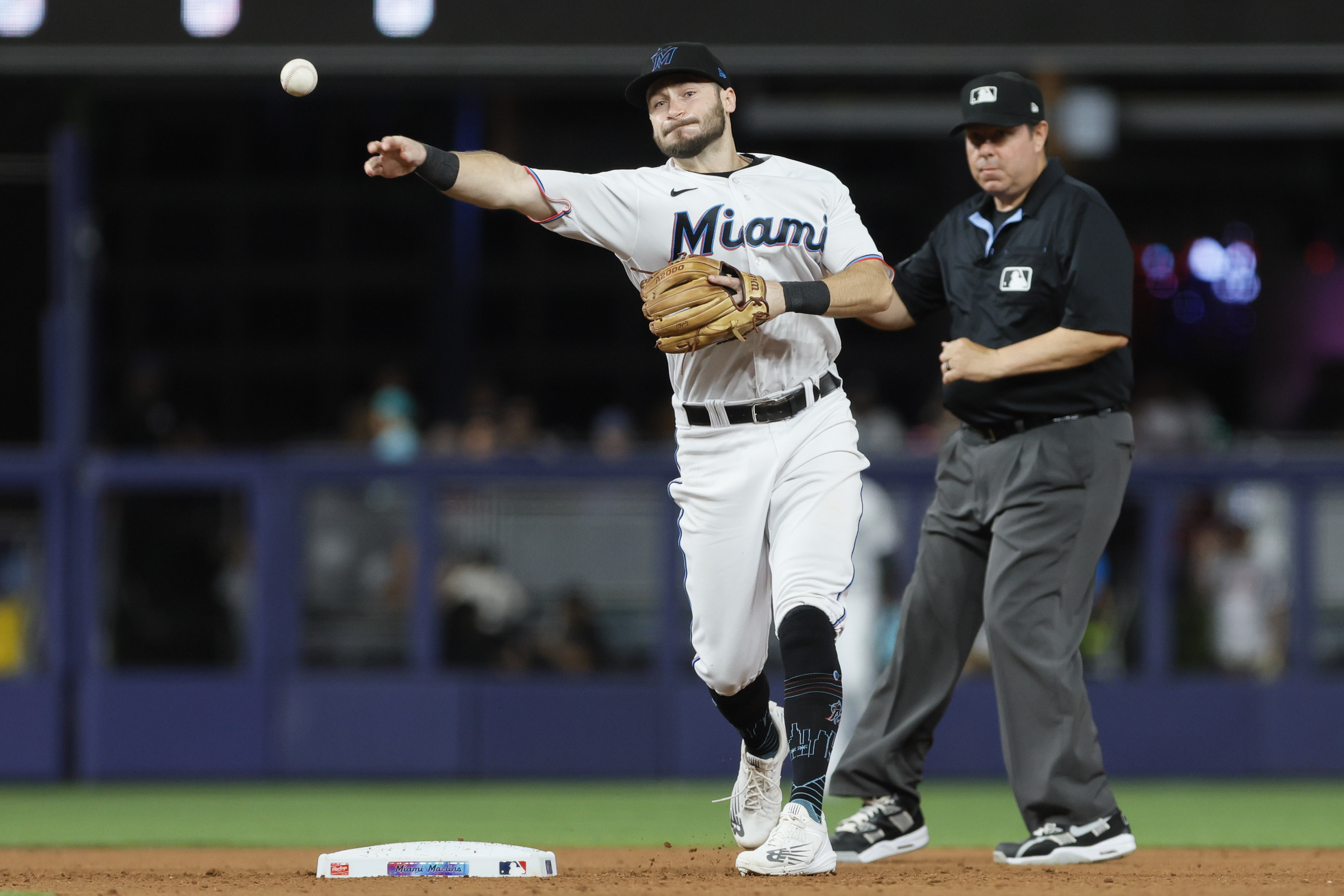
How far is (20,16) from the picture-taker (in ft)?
24.5

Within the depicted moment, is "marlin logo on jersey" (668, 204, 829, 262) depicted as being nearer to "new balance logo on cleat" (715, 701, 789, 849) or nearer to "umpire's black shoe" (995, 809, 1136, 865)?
"new balance logo on cleat" (715, 701, 789, 849)

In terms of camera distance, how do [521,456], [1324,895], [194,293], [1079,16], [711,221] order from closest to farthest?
1. [1324,895]
2. [711,221]
3. [1079,16]
4. [521,456]
5. [194,293]

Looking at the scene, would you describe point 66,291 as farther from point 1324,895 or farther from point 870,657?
point 1324,895

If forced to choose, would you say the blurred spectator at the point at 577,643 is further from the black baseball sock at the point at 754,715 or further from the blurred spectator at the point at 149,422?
the black baseball sock at the point at 754,715

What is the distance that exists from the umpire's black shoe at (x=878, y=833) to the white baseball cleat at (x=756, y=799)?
0.18m

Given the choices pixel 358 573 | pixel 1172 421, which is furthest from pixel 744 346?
pixel 1172 421

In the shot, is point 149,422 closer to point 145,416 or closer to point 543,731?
point 145,416

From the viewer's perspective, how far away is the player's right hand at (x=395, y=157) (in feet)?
12.7

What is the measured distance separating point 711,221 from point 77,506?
5904mm

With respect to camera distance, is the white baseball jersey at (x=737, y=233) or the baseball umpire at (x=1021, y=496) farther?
the baseball umpire at (x=1021, y=496)

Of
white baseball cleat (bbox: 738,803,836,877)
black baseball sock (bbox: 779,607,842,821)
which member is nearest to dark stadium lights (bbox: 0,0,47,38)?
black baseball sock (bbox: 779,607,842,821)

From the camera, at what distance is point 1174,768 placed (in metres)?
8.99

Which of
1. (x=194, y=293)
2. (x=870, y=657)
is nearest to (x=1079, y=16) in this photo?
(x=870, y=657)

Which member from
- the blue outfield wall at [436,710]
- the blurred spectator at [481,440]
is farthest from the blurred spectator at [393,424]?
the blue outfield wall at [436,710]
